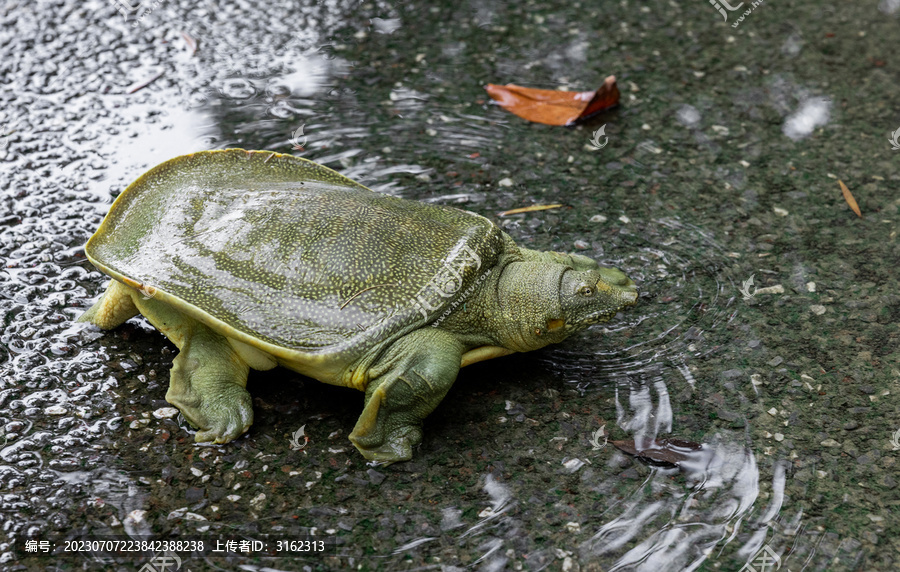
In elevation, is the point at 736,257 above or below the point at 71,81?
below

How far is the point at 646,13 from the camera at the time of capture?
5199mm

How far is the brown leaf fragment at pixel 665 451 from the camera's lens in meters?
2.64

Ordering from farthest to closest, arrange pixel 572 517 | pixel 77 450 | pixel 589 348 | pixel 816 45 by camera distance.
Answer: pixel 816 45 < pixel 589 348 < pixel 77 450 < pixel 572 517

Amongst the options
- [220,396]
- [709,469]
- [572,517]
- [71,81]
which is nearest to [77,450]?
[220,396]

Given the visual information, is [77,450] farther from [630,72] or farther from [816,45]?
[816,45]

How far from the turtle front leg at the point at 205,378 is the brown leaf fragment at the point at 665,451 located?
129 centimetres

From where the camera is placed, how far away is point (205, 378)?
2.76 m

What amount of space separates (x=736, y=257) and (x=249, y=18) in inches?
133

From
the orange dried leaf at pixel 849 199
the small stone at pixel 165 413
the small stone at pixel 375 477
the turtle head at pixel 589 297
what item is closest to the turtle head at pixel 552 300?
the turtle head at pixel 589 297

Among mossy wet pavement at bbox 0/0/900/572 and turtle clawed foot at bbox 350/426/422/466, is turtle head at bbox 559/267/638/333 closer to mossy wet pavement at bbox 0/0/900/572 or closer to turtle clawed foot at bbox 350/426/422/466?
mossy wet pavement at bbox 0/0/900/572

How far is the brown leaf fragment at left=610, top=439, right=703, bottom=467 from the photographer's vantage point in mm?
2641

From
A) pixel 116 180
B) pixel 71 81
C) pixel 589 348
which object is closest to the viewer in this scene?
pixel 589 348

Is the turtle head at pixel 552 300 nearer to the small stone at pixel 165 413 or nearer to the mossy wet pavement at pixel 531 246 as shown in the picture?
the mossy wet pavement at pixel 531 246

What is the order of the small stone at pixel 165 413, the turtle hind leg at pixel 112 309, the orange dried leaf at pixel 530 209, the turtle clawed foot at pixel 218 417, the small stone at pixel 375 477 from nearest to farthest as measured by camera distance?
the small stone at pixel 375 477
the turtle clawed foot at pixel 218 417
the small stone at pixel 165 413
the turtle hind leg at pixel 112 309
the orange dried leaf at pixel 530 209
